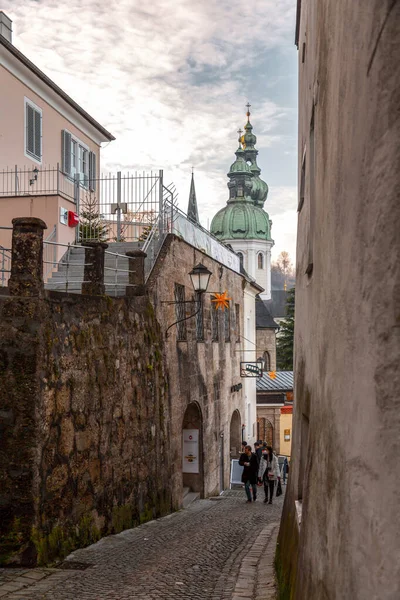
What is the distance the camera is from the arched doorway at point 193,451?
19156 millimetres

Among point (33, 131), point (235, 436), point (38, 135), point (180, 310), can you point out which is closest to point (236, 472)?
point (235, 436)

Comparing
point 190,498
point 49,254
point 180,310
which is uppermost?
point 49,254

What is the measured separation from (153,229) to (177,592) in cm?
950

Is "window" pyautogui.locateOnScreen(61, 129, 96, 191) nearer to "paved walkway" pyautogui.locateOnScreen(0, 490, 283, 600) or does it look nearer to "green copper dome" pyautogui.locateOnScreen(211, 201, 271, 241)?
"paved walkway" pyautogui.locateOnScreen(0, 490, 283, 600)

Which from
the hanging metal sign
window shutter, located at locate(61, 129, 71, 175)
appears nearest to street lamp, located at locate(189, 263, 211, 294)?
window shutter, located at locate(61, 129, 71, 175)

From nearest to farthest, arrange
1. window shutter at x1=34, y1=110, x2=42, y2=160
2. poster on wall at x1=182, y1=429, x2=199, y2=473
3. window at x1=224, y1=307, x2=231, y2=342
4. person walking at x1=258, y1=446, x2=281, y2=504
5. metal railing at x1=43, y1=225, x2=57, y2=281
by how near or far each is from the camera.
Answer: metal railing at x1=43, y1=225, x2=57, y2=281
person walking at x1=258, y1=446, x2=281, y2=504
poster on wall at x1=182, y1=429, x2=199, y2=473
window shutter at x1=34, y1=110, x2=42, y2=160
window at x1=224, y1=307, x2=231, y2=342

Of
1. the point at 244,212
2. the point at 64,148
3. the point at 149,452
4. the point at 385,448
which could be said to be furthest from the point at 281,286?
the point at 385,448

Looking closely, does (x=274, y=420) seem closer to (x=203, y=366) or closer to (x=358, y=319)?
(x=203, y=366)

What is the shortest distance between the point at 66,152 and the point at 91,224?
4755 mm

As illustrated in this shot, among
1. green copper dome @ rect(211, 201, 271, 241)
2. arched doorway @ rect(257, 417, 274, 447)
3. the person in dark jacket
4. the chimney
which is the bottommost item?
arched doorway @ rect(257, 417, 274, 447)

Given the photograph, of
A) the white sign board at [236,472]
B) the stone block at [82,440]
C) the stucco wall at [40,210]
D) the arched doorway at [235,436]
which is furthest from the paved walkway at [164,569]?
the arched doorway at [235,436]

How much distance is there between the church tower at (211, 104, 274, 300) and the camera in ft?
330

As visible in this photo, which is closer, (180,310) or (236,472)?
(180,310)

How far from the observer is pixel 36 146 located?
69.4ft
